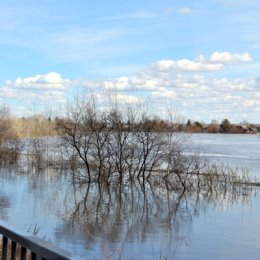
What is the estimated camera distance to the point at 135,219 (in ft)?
70.7

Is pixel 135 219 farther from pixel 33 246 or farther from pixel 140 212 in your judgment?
pixel 33 246

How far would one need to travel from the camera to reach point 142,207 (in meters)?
25.2

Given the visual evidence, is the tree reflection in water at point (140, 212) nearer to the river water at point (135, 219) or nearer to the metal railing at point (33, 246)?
the river water at point (135, 219)

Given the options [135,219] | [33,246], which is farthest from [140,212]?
[33,246]

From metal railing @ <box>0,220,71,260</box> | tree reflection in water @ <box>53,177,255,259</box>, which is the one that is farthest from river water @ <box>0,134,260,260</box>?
metal railing @ <box>0,220,71,260</box>

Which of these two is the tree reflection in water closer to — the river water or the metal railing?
the river water

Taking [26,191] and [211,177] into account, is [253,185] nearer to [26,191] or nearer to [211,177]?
[211,177]

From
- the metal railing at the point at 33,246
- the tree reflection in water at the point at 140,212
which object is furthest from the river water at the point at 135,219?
Answer: the metal railing at the point at 33,246

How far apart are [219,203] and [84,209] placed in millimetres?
7408

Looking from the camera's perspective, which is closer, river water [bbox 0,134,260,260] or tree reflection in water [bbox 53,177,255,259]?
river water [bbox 0,134,260,260]

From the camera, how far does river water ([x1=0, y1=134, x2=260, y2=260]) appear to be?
1582 cm

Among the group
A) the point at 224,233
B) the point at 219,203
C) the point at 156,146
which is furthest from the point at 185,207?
the point at 156,146

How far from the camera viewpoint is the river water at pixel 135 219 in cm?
1582

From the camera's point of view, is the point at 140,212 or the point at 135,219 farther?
the point at 140,212
